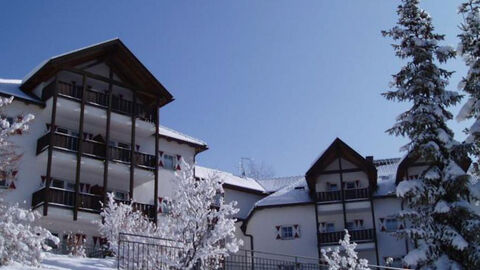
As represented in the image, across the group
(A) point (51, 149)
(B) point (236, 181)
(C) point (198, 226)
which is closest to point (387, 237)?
(B) point (236, 181)

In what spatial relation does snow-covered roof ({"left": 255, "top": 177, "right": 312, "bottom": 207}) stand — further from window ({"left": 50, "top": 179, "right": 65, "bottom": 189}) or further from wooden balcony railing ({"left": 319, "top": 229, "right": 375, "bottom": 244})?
window ({"left": 50, "top": 179, "right": 65, "bottom": 189})

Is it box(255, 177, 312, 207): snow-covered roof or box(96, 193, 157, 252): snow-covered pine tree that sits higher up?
box(255, 177, 312, 207): snow-covered roof

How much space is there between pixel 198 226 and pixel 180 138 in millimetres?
20141

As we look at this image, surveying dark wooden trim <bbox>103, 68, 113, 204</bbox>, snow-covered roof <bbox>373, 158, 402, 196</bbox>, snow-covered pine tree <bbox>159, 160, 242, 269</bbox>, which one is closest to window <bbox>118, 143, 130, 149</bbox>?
dark wooden trim <bbox>103, 68, 113, 204</bbox>

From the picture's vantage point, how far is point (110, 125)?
36344mm

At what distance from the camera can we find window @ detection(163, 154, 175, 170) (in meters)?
39.4

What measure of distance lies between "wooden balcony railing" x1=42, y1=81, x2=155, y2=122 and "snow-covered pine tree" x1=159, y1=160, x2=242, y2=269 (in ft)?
47.7

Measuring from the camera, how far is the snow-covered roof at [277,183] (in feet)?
167

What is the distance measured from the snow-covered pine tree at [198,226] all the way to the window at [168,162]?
17.8 m

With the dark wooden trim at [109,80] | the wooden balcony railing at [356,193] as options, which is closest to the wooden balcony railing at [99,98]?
the dark wooden trim at [109,80]

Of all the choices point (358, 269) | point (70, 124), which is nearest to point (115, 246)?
point (358, 269)

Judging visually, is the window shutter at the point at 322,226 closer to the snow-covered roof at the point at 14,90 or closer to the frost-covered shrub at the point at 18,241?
the snow-covered roof at the point at 14,90

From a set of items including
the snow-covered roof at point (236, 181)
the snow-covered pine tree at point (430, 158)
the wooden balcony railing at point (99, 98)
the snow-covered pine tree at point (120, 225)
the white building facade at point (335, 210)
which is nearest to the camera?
the snow-covered pine tree at point (430, 158)

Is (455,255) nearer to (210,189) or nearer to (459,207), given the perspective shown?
(459,207)
